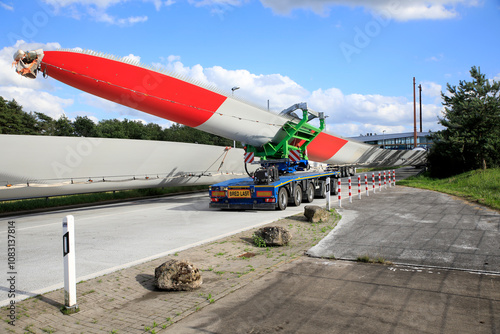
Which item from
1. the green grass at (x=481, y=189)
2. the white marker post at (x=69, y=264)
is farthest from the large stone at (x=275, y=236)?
the green grass at (x=481, y=189)

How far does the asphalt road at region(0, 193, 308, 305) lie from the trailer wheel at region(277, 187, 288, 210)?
538 millimetres

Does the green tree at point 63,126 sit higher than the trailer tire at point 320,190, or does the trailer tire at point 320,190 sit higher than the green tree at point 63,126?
the green tree at point 63,126

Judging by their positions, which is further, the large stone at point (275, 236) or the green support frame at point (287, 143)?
the green support frame at point (287, 143)

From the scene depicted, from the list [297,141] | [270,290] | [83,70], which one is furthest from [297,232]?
[297,141]

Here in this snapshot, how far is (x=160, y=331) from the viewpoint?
3.47 meters

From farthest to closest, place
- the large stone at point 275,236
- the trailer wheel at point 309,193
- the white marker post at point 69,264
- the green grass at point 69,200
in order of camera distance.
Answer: the trailer wheel at point 309,193 < the green grass at point 69,200 < the large stone at point 275,236 < the white marker post at point 69,264

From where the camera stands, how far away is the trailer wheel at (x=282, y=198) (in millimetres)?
12226

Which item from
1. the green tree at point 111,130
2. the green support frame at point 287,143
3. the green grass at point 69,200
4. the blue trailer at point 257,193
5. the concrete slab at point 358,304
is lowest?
the concrete slab at point 358,304

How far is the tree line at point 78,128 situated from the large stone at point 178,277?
40.9 m

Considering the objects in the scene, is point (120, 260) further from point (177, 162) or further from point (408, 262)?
point (177, 162)

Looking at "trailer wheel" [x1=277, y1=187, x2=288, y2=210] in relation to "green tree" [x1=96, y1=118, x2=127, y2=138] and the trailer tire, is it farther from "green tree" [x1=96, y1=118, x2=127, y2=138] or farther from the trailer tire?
"green tree" [x1=96, y1=118, x2=127, y2=138]

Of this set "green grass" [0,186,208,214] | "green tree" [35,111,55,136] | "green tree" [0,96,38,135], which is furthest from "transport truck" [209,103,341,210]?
"green tree" [35,111,55,136]

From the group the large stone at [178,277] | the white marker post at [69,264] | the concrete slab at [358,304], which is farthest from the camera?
the large stone at [178,277]

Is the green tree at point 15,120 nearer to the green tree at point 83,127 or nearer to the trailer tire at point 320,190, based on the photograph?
the green tree at point 83,127
